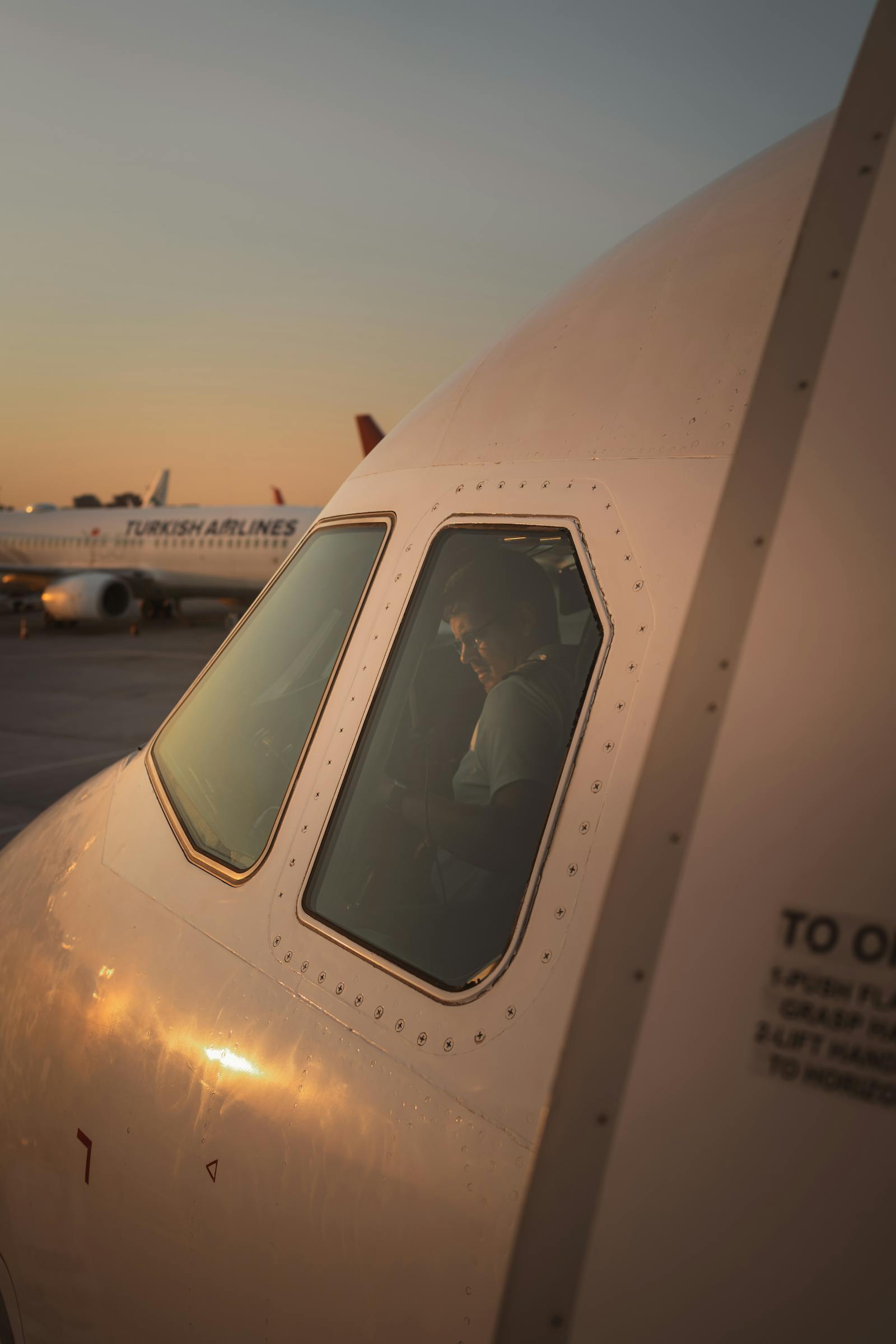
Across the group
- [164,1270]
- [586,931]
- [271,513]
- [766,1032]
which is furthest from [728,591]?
[271,513]

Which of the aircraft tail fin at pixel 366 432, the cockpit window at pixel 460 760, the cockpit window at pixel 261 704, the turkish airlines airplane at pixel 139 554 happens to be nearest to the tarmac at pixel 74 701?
the turkish airlines airplane at pixel 139 554

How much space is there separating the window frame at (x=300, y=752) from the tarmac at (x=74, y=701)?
22.4ft

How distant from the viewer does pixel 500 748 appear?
202cm

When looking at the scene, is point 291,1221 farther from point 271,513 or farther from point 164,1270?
point 271,513

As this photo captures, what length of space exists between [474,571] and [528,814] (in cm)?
59

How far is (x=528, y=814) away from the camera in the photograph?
1.86 metres

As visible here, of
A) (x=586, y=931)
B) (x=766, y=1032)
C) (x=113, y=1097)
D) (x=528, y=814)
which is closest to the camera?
(x=766, y=1032)

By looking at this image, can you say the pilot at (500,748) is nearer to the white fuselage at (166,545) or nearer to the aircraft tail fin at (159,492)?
the white fuselage at (166,545)

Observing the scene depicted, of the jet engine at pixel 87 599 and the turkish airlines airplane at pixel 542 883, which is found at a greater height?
the jet engine at pixel 87 599

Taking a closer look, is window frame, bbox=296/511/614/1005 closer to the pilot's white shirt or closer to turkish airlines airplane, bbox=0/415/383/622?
the pilot's white shirt

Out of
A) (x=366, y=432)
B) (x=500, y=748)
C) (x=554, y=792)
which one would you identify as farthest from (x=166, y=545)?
(x=554, y=792)

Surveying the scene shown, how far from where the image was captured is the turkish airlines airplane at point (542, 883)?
1057 mm

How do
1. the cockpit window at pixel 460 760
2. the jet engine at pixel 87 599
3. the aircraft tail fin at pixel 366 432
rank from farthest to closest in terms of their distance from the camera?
the jet engine at pixel 87 599 → the aircraft tail fin at pixel 366 432 → the cockpit window at pixel 460 760

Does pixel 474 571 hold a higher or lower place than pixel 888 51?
lower
